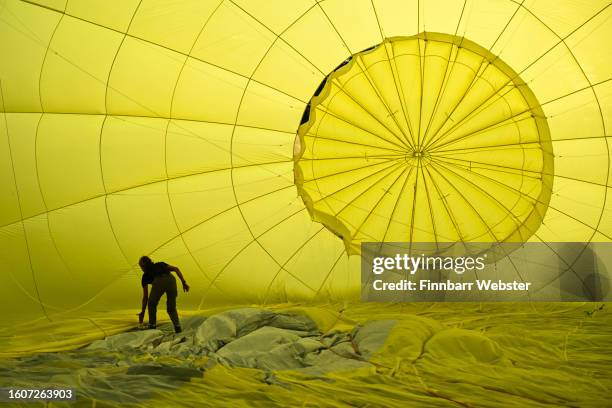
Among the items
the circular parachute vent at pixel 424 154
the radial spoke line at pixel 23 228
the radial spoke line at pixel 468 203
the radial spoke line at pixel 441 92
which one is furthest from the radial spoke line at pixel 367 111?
the radial spoke line at pixel 23 228

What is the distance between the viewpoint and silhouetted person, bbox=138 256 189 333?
3799mm

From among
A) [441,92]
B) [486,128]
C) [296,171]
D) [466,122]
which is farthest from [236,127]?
[486,128]

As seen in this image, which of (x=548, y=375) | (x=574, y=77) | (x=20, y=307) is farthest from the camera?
(x=574, y=77)

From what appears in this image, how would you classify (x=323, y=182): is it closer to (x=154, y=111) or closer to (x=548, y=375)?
(x=154, y=111)

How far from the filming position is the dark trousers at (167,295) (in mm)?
3795

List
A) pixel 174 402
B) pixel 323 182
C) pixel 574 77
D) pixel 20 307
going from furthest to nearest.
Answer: pixel 323 182 < pixel 574 77 < pixel 20 307 < pixel 174 402

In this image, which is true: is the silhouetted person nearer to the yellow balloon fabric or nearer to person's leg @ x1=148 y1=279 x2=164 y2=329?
person's leg @ x1=148 y1=279 x2=164 y2=329

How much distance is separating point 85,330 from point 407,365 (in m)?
1.81

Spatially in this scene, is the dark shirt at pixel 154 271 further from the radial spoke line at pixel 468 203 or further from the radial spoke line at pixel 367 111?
the radial spoke line at pixel 468 203

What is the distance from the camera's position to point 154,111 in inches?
163

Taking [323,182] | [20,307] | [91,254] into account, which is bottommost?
[20,307]

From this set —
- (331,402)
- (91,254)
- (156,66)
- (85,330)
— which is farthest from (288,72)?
(331,402)

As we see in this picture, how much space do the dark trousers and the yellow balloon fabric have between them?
28cm

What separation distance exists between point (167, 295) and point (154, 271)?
0.21m
